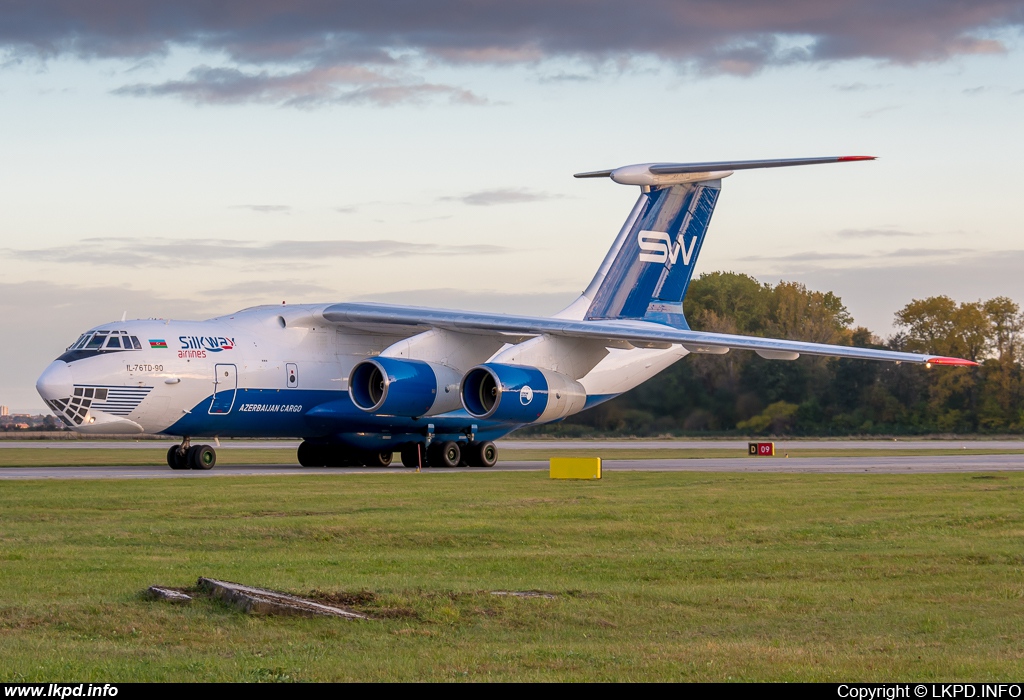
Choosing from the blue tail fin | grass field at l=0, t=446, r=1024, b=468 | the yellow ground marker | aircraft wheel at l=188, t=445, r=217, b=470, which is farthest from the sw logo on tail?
aircraft wheel at l=188, t=445, r=217, b=470

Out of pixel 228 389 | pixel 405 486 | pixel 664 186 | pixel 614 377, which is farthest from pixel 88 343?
pixel 664 186

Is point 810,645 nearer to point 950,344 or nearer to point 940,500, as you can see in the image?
point 940,500

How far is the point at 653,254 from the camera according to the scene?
3170 cm

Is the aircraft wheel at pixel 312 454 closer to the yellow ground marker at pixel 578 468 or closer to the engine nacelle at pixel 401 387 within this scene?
the engine nacelle at pixel 401 387

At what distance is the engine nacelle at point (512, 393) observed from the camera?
2595 centimetres

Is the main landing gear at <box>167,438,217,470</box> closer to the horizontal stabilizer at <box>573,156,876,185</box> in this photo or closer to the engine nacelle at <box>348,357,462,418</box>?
the engine nacelle at <box>348,357,462,418</box>

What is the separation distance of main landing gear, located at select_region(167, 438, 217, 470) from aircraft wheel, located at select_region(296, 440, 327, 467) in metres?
3.42

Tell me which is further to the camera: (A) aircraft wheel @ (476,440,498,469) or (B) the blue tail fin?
(B) the blue tail fin

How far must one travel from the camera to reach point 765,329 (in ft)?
173

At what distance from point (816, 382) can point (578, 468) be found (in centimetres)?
2081

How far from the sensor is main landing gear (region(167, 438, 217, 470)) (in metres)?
26.1

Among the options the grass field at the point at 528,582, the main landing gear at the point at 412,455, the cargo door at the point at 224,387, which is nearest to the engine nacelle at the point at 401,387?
the main landing gear at the point at 412,455

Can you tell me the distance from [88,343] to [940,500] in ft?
54.5

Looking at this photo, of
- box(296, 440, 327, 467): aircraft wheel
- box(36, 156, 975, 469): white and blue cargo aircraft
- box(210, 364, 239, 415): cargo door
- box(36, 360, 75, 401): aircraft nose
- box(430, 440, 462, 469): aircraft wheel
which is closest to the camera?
box(36, 360, 75, 401): aircraft nose
